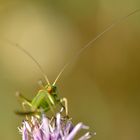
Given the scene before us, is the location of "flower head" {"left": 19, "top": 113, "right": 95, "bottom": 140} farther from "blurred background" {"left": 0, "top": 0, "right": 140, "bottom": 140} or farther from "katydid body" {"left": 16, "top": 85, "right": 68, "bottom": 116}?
"blurred background" {"left": 0, "top": 0, "right": 140, "bottom": 140}

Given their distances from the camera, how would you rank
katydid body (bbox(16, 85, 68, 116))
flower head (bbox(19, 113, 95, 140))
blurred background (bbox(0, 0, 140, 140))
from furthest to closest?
blurred background (bbox(0, 0, 140, 140)), katydid body (bbox(16, 85, 68, 116)), flower head (bbox(19, 113, 95, 140))

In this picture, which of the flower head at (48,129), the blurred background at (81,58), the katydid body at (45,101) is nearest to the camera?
the flower head at (48,129)

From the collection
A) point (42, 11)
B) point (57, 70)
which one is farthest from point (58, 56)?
point (42, 11)

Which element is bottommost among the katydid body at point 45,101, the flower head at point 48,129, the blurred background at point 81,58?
the flower head at point 48,129

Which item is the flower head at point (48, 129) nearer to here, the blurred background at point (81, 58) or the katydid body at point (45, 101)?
the katydid body at point (45, 101)

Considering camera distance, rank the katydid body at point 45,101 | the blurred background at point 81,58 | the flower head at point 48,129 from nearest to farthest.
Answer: the flower head at point 48,129 → the katydid body at point 45,101 → the blurred background at point 81,58

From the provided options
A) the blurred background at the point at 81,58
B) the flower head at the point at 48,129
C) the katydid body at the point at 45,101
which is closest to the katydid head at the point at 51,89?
the katydid body at the point at 45,101

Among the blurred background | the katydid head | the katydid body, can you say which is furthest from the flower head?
the blurred background
